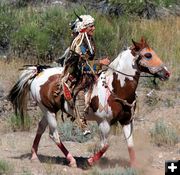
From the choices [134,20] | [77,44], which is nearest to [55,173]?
[77,44]

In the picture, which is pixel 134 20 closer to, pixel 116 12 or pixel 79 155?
pixel 116 12

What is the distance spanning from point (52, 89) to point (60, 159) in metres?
1.23

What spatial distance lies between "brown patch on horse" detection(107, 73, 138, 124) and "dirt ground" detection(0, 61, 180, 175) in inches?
31.5

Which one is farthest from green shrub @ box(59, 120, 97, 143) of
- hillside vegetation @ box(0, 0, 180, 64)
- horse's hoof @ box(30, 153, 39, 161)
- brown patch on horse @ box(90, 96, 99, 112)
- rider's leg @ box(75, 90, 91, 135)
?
hillside vegetation @ box(0, 0, 180, 64)

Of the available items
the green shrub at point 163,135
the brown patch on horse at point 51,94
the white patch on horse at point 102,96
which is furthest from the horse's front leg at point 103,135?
the green shrub at point 163,135

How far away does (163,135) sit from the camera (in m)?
11.5

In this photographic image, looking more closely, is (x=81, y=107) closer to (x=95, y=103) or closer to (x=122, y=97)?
(x=95, y=103)

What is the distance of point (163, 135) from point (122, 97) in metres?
2.18

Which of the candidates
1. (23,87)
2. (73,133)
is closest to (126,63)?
(23,87)

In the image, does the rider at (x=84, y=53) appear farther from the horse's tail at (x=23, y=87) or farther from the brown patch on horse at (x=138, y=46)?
the horse's tail at (x=23, y=87)

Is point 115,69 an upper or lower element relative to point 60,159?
upper

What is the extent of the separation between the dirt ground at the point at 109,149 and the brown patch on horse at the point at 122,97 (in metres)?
0.80

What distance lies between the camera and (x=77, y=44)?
9.94 m

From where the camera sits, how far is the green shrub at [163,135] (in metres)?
11.4
